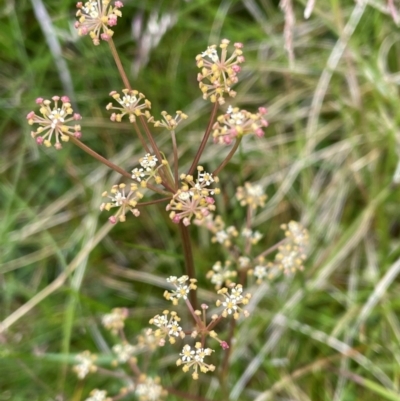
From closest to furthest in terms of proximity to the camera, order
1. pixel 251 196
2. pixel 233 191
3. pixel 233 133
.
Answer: pixel 233 133
pixel 251 196
pixel 233 191

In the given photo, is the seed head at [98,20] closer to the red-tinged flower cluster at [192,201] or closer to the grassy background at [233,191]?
the red-tinged flower cluster at [192,201]

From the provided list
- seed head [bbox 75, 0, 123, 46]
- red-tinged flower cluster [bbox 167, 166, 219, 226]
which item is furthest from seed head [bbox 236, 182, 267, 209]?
seed head [bbox 75, 0, 123, 46]

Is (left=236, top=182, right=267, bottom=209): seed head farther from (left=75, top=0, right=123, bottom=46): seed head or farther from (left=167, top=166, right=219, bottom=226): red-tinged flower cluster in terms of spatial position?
(left=75, top=0, right=123, bottom=46): seed head

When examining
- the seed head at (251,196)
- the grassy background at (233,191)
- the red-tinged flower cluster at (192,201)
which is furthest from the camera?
the grassy background at (233,191)

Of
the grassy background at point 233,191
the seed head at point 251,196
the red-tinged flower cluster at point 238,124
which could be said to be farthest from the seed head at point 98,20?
the grassy background at point 233,191

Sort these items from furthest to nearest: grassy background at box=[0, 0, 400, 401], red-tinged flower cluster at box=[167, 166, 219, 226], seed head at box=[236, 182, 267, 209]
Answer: grassy background at box=[0, 0, 400, 401]
seed head at box=[236, 182, 267, 209]
red-tinged flower cluster at box=[167, 166, 219, 226]

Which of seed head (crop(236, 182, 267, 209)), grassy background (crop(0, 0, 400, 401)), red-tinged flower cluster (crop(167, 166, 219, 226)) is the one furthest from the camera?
grassy background (crop(0, 0, 400, 401))

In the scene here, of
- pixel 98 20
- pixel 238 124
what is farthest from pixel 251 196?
pixel 98 20

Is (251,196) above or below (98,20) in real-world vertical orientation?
below

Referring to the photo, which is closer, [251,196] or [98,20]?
[98,20]

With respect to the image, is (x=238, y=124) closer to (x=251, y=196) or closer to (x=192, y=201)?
(x=192, y=201)
